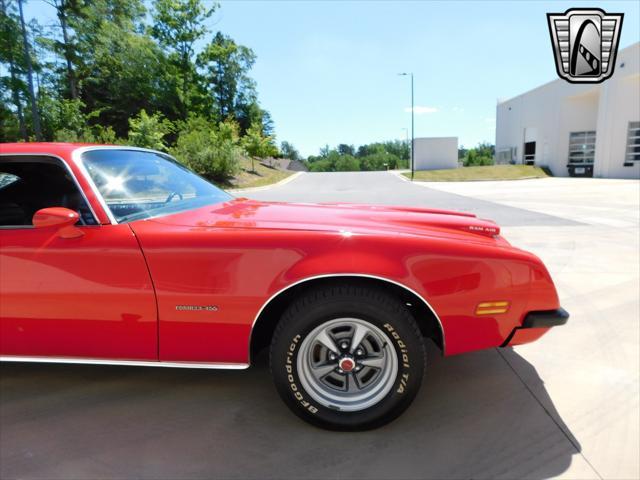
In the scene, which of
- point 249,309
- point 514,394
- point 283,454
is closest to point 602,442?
point 514,394

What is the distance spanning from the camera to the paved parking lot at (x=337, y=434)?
1.88m

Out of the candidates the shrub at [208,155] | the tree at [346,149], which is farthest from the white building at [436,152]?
the tree at [346,149]

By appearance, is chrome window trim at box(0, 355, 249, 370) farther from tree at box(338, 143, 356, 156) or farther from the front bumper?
tree at box(338, 143, 356, 156)

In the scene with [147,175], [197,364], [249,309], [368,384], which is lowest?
[368,384]

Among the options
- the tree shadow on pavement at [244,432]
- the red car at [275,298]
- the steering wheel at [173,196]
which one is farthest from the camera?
the steering wheel at [173,196]

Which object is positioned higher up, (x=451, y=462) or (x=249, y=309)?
(x=249, y=309)

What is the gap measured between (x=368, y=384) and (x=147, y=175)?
1.95 metres

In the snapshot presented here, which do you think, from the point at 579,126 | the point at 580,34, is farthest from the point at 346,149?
the point at 580,34

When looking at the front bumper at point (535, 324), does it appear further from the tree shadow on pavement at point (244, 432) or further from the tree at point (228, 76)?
the tree at point (228, 76)

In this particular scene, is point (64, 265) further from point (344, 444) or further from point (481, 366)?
point (481, 366)

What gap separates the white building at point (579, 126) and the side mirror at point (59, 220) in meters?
35.2

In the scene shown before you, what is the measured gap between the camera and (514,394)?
8.06ft

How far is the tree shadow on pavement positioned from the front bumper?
18.5 inches

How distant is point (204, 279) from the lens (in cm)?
203
